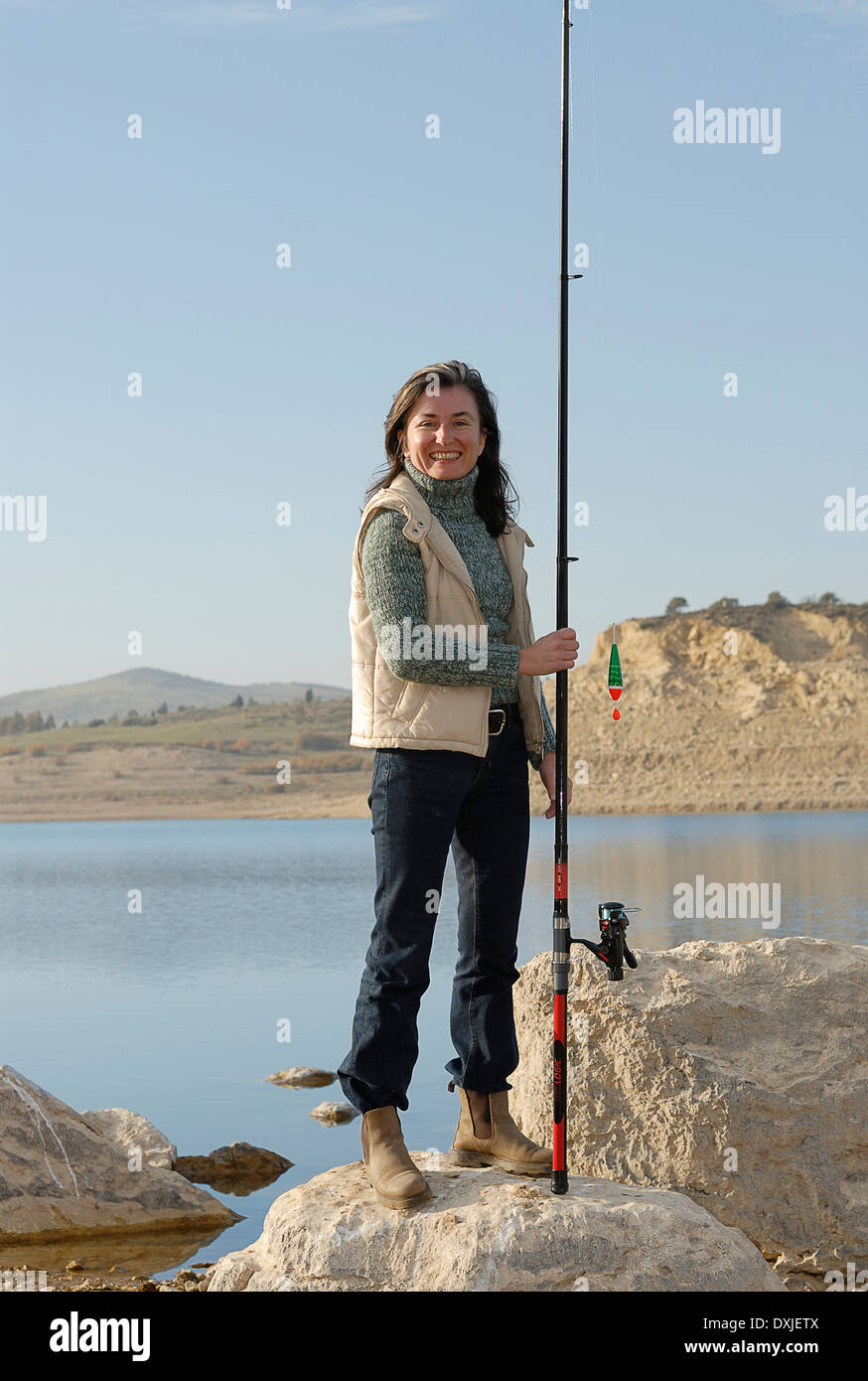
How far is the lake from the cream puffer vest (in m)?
1.78

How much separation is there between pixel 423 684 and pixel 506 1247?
1.41 m

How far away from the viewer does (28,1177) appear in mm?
5777

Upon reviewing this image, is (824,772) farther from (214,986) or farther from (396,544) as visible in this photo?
(396,544)

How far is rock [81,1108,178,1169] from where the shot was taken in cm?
634

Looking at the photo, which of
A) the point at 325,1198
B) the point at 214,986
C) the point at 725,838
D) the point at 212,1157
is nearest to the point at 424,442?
the point at 325,1198

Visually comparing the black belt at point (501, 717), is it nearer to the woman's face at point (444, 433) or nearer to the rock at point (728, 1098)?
the woman's face at point (444, 433)

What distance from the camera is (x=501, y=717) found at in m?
3.79

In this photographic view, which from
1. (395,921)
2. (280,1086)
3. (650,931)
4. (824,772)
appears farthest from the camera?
(824,772)

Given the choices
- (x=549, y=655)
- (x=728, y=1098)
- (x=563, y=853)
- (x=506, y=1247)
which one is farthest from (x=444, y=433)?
(x=728, y=1098)

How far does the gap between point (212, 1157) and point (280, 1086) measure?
1.78 metres

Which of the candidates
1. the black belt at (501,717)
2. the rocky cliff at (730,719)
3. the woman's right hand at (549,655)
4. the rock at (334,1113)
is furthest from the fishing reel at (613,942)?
the rocky cliff at (730,719)

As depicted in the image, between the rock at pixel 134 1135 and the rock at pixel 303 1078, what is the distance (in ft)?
6.41

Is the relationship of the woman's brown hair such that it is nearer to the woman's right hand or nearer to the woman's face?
the woman's face

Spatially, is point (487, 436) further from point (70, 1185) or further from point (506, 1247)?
point (70, 1185)
